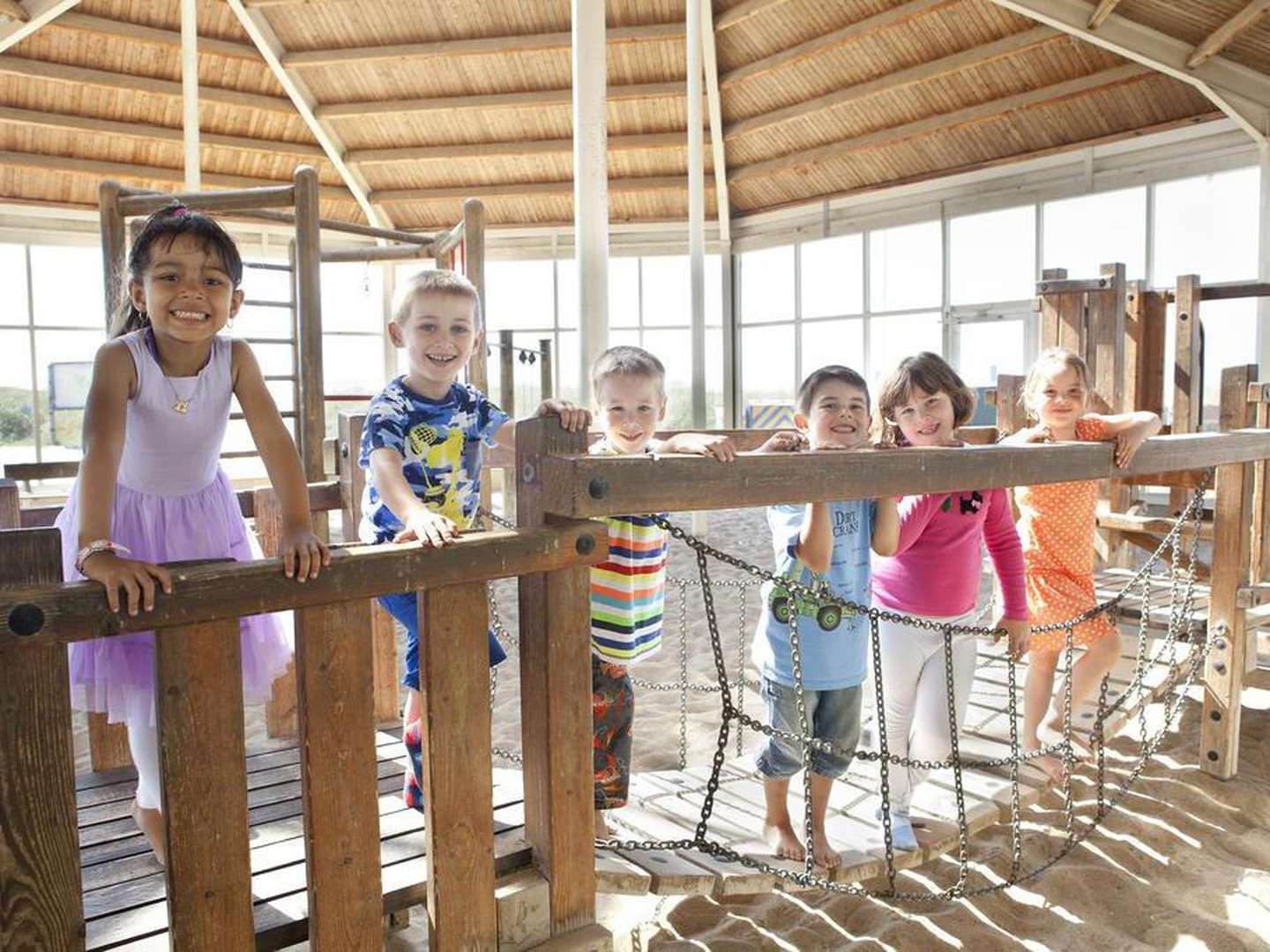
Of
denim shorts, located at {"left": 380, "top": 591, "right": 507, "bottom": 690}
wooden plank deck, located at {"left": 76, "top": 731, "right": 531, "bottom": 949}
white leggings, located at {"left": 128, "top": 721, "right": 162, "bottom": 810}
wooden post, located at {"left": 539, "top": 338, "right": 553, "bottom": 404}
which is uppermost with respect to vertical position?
wooden post, located at {"left": 539, "top": 338, "right": 553, "bottom": 404}

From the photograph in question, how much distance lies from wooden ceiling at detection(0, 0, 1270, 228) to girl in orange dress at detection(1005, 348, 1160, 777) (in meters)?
6.64

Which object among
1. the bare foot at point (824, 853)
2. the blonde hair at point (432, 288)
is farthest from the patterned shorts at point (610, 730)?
the blonde hair at point (432, 288)

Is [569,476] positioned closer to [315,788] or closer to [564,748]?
[564,748]

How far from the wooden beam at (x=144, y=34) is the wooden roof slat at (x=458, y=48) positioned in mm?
546

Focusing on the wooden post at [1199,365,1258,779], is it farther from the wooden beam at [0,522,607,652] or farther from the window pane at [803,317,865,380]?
the window pane at [803,317,865,380]

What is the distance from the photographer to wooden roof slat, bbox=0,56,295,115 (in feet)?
28.5

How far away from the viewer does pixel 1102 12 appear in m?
6.97

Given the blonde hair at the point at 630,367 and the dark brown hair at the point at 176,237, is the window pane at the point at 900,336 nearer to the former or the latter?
the blonde hair at the point at 630,367

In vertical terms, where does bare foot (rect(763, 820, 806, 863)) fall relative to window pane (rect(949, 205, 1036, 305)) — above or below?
below

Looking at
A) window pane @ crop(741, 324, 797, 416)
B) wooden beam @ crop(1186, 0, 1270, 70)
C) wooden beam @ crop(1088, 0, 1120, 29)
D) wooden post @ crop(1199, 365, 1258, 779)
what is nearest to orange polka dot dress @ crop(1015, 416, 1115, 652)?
wooden post @ crop(1199, 365, 1258, 779)

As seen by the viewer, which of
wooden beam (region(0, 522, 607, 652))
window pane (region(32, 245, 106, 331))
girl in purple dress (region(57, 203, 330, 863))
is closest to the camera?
wooden beam (region(0, 522, 607, 652))

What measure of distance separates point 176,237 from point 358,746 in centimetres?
92

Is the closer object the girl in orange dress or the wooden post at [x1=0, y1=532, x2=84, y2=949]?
the wooden post at [x1=0, y1=532, x2=84, y2=949]

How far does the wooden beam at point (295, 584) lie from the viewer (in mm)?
984
